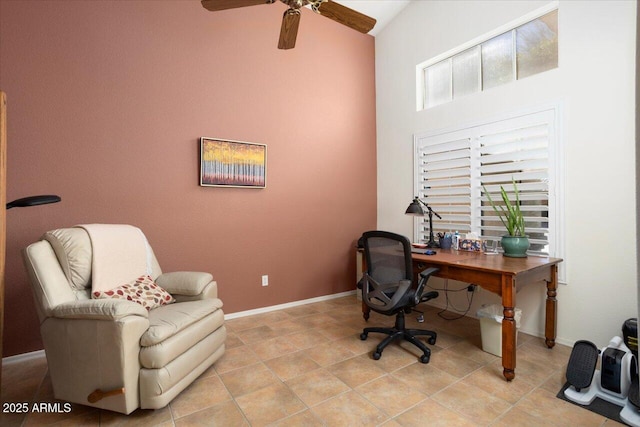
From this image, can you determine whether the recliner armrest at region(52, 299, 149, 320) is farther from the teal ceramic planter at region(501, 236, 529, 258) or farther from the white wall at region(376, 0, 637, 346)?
the white wall at region(376, 0, 637, 346)

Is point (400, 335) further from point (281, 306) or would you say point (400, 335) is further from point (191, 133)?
point (191, 133)

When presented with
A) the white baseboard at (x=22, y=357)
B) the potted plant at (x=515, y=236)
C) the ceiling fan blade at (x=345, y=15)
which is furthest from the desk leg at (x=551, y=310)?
the white baseboard at (x=22, y=357)

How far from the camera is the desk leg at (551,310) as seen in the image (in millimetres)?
2443

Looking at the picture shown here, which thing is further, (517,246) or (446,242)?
(446,242)

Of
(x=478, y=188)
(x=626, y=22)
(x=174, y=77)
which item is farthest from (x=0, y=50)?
(x=626, y=22)

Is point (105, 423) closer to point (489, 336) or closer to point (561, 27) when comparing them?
point (489, 336)

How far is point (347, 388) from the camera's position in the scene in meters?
1.94

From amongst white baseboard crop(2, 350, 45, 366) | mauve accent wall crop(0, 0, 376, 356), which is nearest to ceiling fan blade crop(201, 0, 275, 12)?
mauve accent wall crop(0, 0, 376, 356)

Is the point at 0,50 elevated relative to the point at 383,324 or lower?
elevated

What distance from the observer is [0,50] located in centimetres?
229

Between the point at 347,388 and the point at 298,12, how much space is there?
8.48 ft

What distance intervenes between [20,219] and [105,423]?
68.0 inches

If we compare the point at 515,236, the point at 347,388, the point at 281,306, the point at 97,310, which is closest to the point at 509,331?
the point at 515,236

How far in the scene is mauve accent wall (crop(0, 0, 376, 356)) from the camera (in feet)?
7.84
